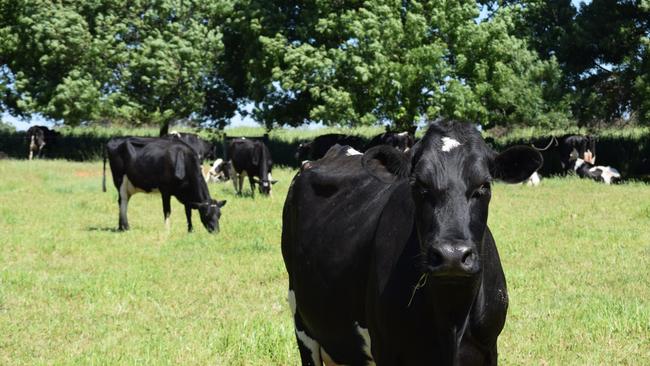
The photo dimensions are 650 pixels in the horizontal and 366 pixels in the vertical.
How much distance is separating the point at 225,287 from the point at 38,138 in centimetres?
3735

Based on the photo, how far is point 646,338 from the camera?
7.33m

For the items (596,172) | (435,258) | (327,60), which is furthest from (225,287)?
(327,60)

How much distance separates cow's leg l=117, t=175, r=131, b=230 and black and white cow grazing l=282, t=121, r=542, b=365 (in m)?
12.4

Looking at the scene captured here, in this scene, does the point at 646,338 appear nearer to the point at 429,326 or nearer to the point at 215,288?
the point at 429,326

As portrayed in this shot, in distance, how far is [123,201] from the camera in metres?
17.5

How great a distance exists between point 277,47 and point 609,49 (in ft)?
45.6

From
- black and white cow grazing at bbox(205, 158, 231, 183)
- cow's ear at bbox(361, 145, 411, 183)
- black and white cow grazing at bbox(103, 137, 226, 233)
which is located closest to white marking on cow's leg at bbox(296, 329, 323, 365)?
cow's ear at bbox(361, 145, 411, 183)

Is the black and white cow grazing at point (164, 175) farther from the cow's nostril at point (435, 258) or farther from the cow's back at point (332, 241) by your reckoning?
the cow's nostril at point (435, 258)

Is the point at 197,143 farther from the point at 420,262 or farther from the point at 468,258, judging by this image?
the point at 468,258

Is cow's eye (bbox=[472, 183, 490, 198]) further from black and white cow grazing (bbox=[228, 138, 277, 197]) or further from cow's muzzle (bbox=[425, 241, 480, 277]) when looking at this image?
black and white cow grazing (bbox=[228, 138, 277, 197])

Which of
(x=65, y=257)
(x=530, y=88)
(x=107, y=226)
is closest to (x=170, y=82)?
(x=530, y=88)

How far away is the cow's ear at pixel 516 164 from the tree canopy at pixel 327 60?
2749cm

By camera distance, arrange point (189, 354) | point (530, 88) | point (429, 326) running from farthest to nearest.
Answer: point (530, 88), point (189, 354), point (429, 326)

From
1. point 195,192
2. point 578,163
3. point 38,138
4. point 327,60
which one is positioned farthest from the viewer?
point 38,138
